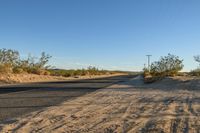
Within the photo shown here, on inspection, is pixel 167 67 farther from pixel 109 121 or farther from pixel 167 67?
pixel 109 121

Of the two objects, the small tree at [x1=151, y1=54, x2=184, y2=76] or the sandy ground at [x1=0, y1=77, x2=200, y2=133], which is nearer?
the sandy ground at [x1=0, y1=77, x2=200, y2=133]

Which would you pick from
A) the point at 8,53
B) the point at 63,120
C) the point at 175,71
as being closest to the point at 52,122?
the point at 63,120

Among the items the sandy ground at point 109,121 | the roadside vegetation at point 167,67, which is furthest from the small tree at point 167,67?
the sandy ground at point 109,121

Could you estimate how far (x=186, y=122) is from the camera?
31.4 feet

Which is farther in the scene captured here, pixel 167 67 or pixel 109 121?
pixel 167 67

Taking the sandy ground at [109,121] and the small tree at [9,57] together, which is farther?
the small tree at [9,57]

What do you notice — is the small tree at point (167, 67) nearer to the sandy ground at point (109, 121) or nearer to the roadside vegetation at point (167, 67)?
the roadside vegetation at point (167, 67)

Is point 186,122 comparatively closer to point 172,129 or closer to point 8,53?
point 172,129

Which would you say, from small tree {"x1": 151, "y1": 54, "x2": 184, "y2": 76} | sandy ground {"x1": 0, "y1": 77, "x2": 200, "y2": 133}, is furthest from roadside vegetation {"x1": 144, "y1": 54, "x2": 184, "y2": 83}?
sandy ground {"x1": 0, "y1": 77, "x2": 200, "y2": 133}

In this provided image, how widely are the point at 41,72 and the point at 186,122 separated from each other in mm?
56939

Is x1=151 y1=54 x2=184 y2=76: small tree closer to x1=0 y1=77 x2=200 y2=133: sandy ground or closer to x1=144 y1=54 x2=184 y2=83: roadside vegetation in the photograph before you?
x1=144 y1=54 x2=184 y2=83: roadside vegetation

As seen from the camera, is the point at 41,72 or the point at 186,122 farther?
the point at 41,72

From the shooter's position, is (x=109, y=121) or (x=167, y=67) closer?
(x=109, y=121)

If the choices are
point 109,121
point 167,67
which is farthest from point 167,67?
point 109,121
